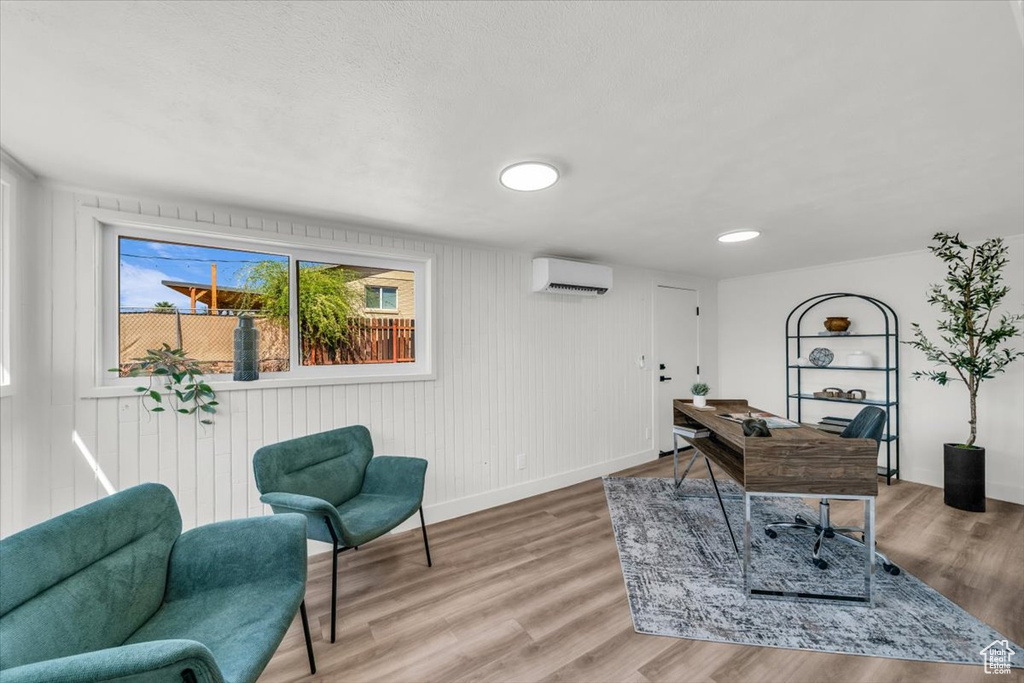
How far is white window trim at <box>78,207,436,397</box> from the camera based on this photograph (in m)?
2.00

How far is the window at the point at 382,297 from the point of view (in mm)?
2889

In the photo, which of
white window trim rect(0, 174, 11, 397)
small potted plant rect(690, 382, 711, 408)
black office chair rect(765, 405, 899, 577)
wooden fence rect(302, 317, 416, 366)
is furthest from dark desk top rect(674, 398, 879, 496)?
white window trim rect(0, 174, 11, 397)

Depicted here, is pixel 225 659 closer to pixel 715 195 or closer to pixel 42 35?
pixel 42 35

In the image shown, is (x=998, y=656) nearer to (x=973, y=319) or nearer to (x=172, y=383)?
(x=973, y=319)

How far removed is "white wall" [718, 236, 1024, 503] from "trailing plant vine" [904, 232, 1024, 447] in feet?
0.34

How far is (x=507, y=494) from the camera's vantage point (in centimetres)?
334

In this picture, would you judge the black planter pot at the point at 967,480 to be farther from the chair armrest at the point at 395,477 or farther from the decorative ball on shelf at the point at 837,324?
the chair armrest at the point at 395,477

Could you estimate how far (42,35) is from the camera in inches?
39.9

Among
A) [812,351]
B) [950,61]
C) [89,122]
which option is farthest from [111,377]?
[812,351]

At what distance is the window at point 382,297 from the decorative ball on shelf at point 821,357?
452 centimetres

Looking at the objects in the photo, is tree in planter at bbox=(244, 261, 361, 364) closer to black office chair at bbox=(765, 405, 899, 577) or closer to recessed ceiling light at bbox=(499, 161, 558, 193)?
recessed ceiling light at bbox=(499, 161, 558, 193)

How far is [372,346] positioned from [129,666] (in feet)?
7.18

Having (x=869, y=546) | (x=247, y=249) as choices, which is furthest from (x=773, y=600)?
(x=247, y=249)

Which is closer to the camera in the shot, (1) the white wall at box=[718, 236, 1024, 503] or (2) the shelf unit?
(1) the white wall at box=[718, 236, 1024, 503]
